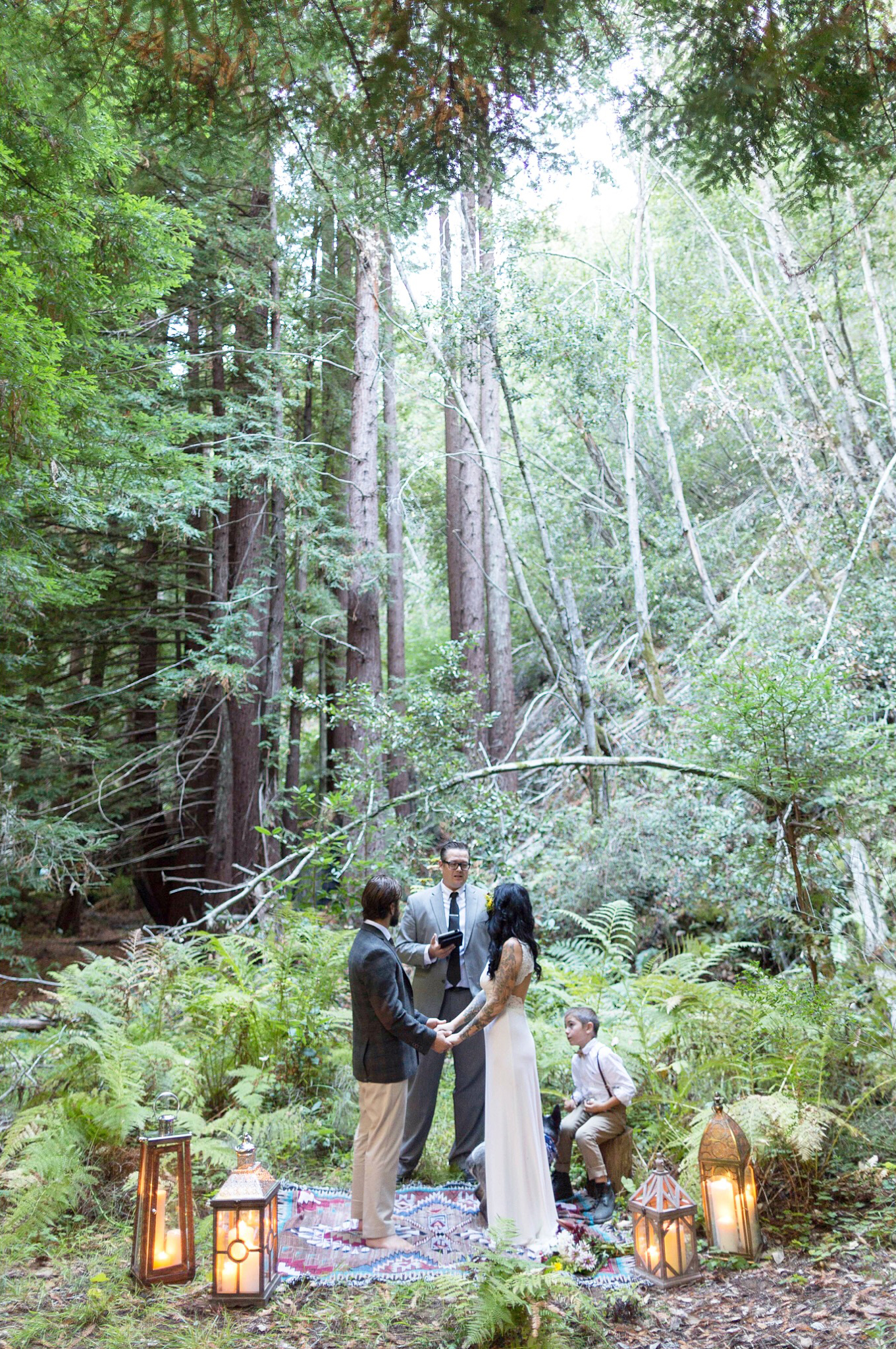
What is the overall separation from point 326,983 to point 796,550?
9035 mm

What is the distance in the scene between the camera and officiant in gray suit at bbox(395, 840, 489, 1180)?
550cm

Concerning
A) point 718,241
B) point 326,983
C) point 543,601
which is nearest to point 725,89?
point 326,983

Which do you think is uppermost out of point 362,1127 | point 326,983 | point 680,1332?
point 326,983

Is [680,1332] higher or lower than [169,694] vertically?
lower

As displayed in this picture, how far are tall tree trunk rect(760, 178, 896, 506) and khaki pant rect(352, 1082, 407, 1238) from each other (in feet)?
29.2

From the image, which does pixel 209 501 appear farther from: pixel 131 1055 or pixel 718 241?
pixel 718 241

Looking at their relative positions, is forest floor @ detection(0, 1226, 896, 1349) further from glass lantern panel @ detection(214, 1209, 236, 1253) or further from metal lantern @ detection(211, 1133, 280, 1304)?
glass lantern panel @ detection(214, 1209, 236, 1253)

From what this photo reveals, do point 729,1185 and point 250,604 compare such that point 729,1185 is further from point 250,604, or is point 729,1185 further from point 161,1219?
point 250,604

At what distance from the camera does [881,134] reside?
3623mm

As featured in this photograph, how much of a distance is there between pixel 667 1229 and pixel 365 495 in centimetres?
1031

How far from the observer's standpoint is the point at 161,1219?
4023 mm

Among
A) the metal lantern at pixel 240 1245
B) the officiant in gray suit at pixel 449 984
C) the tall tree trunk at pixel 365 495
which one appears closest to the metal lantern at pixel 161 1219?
the metal lantern at pixel 240 1245

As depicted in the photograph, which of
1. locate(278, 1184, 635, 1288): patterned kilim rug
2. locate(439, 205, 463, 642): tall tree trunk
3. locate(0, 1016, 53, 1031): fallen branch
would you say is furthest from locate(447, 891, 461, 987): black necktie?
locate(439, 205, 463, 642): tall tree trunk

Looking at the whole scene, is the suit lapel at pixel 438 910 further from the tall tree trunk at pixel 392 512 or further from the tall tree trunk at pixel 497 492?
the tall tree trunk at pixel 392 512
